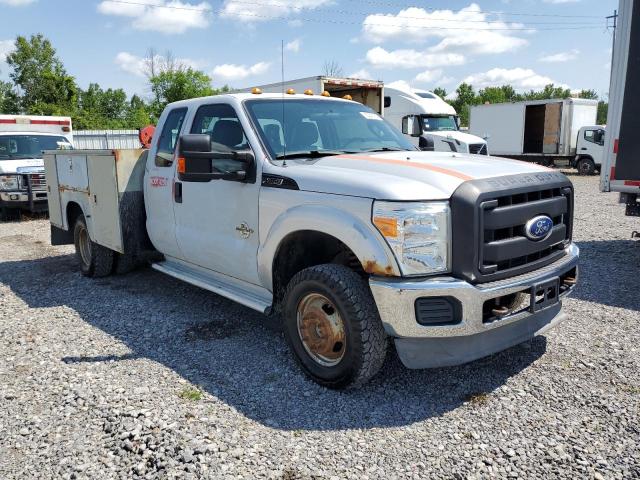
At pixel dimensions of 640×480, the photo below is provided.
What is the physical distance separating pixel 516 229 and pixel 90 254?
16.8ft

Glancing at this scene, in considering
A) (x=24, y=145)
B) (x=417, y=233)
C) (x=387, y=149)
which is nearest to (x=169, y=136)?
(x=387, y=149)

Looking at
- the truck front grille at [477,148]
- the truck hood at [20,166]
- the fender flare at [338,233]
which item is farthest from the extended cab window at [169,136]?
the truck front grille at [477,148]

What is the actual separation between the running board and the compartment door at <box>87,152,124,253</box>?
26.0 inches

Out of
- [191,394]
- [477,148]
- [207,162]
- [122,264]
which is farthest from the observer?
[477,148]

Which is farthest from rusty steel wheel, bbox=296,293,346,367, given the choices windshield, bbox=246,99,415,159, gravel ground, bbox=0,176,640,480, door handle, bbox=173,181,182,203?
door handle, bbox=173,181,182,203

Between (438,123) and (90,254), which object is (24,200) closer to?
(90,254)

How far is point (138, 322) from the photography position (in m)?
5.03

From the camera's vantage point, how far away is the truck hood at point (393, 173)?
10.4ft

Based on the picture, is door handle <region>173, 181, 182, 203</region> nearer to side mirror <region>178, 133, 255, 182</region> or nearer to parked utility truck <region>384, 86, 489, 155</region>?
side mirror <region>178, 133, 255, 182</region>

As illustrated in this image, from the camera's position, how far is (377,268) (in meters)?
3.17

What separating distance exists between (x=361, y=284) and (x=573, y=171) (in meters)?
24.0

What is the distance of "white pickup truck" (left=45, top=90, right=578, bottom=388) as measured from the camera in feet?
10.3

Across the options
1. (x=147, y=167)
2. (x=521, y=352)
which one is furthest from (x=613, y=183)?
(x=147, y=167)

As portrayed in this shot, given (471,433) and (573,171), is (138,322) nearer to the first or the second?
(471,433)
